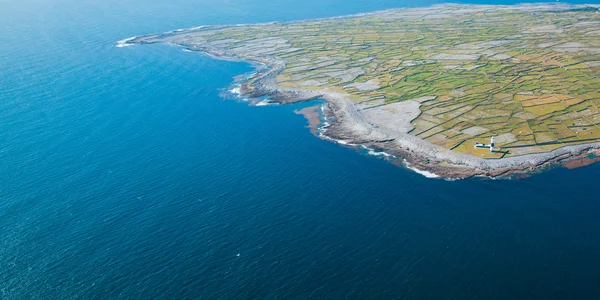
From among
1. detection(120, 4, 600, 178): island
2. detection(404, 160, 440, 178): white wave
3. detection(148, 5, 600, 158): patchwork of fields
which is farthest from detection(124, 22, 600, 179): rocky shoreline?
detection(148, 5, 600, 158): patchwork of fields

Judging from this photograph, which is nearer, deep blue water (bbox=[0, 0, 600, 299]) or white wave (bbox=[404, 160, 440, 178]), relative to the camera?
deep blue water (bbox=[0, 0, 600, 299])

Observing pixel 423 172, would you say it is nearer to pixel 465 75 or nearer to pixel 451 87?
pixel 451 87

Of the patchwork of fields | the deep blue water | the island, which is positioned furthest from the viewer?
the patchwork of fields

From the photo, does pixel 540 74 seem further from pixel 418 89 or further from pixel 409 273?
pixel 409 273

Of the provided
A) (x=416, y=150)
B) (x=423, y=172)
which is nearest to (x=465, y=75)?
(x=416, y=150)

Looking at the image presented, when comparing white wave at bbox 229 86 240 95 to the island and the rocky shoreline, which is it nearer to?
the island

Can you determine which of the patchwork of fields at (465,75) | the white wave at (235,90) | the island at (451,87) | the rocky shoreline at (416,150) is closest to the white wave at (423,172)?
the rocky shoreline at (416,150)
